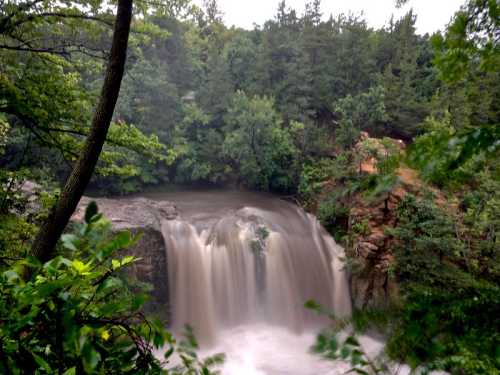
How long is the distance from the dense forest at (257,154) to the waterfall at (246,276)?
1625 millimetres

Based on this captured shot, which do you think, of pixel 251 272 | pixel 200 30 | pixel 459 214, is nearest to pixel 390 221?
Answer: pixel 459 214

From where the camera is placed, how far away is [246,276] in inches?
397

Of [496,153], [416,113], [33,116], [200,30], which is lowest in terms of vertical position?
[496,153]

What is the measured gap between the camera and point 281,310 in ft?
32.4

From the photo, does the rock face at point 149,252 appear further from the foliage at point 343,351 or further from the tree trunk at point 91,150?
the foliage at point 343,351

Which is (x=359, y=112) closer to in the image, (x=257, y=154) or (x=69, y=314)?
(x=257, y=154)

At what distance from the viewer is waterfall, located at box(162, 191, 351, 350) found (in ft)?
31.6

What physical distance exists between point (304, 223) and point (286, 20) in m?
14.9

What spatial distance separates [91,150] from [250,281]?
26.2 feet

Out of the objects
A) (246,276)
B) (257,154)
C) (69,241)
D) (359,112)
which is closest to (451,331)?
(69,241)

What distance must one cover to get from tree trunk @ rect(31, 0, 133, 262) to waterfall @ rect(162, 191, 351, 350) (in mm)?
7184

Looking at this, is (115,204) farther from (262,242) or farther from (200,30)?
(200,30)

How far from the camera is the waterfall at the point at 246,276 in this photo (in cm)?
962

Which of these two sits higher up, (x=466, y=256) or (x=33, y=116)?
(x=33, y=116)
